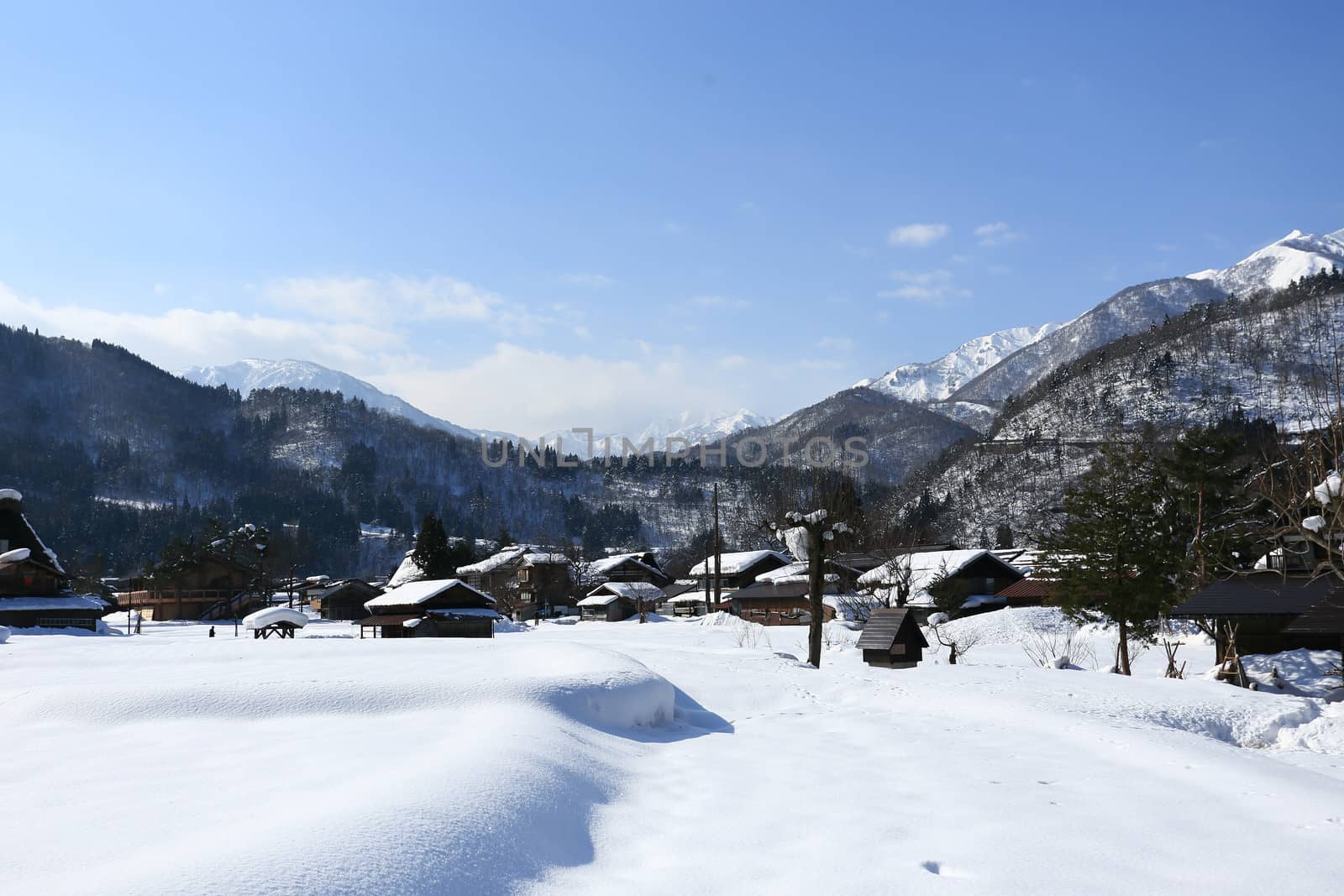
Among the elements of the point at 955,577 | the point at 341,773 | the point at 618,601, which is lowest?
the point at 618,601

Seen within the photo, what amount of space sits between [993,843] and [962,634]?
1581 inches

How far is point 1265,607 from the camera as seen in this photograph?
26812 millimetres

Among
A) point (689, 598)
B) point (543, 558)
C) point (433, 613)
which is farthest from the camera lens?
point (543, 558)

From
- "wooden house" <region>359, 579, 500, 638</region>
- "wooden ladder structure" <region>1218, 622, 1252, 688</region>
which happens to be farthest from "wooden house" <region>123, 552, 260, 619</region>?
"wooden ladder structure" <region>1218, 622, 1252, 688</region>

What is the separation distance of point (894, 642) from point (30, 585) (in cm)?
4432

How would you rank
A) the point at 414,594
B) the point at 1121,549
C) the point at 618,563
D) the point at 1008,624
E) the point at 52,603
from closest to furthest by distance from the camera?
1. the point at 1121,549
2. the point at 52,603
3. the point at 1008,624
4. the point at 414,594
5. the point at 618,563

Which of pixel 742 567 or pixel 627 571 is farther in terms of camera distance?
pixel 627 571

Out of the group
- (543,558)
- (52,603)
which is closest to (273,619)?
(52,603)

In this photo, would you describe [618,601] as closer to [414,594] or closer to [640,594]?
[640,594]

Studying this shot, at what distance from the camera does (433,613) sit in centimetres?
5081

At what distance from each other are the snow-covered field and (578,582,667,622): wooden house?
2532 inches

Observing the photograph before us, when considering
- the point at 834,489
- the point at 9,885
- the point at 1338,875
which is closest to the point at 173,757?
the point at 9,885

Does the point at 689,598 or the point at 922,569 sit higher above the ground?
the point at 922,569

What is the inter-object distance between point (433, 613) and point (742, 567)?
35.7m
